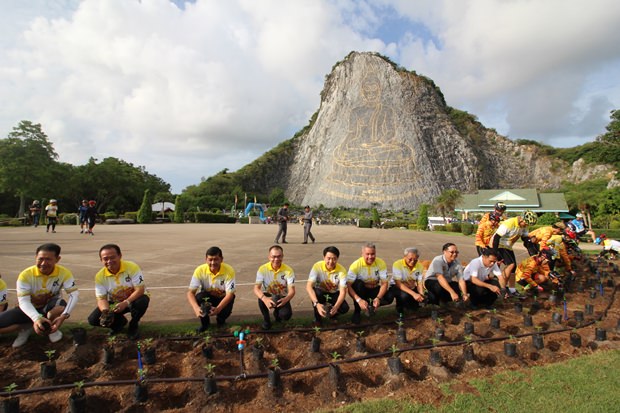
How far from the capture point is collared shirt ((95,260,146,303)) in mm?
3756

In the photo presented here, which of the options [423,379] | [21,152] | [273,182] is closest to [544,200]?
[273,182]

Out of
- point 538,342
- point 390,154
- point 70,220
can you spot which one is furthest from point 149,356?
point 390,154

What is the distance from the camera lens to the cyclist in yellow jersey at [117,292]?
12.0 feet

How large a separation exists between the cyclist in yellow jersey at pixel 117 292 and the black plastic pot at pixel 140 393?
116cm

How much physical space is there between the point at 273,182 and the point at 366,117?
19889 mm

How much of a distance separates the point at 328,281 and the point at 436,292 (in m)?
1.64

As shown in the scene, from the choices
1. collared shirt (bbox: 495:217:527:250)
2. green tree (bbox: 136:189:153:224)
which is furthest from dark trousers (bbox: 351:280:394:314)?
green tree (bbox: 136:189:153:224)

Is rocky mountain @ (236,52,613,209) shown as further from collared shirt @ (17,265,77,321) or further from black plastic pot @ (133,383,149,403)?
black plastic pot @ (133,383,149,403)

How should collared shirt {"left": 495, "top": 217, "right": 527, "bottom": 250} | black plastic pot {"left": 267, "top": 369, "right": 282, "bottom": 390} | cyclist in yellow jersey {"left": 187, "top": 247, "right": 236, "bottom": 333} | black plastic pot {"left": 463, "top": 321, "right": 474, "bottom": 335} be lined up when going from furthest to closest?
1. collared shirt {"left": 495, "top": 217, "right": 527, "bottom": 250}
2. cyclist in yellow jersey {"left": 187, "top": 247, "right": 236, "bottom": 333}
3. black plastic pot {"left": 463, "top": 321, "right": 474, "bottom": 335}
4. black plastic pot {"left": 267, "top": 369, "right": 282, "bottom": 390}

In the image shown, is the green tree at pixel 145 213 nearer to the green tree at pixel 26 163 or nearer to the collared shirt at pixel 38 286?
the green tree at pixel 26 163

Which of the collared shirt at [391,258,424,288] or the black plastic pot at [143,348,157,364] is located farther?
the collared shirt at [391,258,424,288]

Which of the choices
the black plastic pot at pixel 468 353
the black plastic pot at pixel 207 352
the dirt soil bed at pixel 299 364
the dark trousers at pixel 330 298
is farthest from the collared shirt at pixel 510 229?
the black plastic pot at pixel 207 352

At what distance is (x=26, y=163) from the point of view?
105 ft

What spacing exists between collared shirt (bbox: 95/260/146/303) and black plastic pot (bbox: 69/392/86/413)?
146 centimetres
